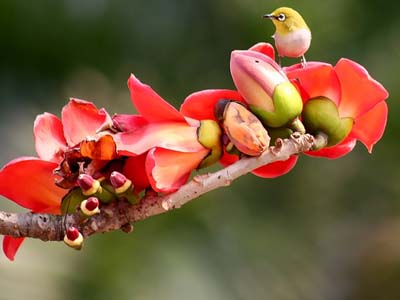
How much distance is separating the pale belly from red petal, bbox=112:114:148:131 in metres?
0.22

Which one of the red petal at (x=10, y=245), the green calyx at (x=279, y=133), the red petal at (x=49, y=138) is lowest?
the red petal at (x=10, y=245)

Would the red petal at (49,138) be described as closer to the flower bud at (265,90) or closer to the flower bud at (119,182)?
the flower bud at (119,182)

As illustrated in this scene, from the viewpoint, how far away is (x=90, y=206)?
0.96 m

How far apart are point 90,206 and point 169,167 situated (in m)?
0.10

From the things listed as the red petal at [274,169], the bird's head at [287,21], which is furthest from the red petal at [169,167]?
the bird's head at [287,21]

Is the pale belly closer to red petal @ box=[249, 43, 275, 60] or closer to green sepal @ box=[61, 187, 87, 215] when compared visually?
red petal @ box=[249, 43, 275, 60]

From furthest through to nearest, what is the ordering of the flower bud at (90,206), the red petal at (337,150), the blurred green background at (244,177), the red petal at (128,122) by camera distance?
the blurred green background at (244,177), the red petal at (337,150), the red petal at (128,122), the flower bud at (90,206)

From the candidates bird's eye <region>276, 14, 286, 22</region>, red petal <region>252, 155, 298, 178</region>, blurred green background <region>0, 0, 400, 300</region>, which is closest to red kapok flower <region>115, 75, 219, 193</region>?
red petal <region>252, 155, 298, 178</region>

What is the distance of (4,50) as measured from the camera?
5.35m

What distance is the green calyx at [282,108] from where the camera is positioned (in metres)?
1.05

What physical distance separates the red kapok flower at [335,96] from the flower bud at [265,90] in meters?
0.05

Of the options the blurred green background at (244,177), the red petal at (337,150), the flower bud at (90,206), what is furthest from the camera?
the blurred green background at (244,177)

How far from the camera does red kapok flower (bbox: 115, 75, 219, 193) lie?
3.32 ft

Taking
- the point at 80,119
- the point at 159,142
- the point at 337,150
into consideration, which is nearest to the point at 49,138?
the point at 80,119
